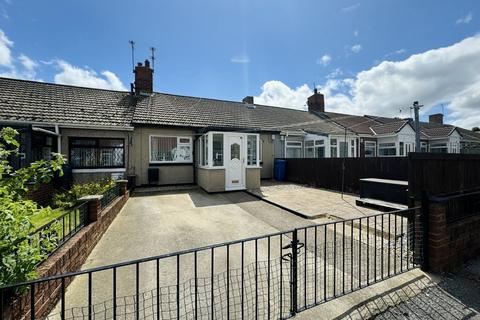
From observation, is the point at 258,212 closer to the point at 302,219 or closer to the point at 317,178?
the point at 302,219

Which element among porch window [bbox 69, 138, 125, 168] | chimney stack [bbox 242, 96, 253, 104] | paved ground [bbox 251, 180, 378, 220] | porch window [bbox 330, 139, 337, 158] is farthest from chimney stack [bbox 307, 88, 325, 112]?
porch window [bbox 69, 138, 125, 168]

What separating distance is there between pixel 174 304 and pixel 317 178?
9990 millimetres

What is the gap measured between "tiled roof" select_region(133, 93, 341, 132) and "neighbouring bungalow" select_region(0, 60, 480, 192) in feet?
0.24

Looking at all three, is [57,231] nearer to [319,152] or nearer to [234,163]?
[234,163]

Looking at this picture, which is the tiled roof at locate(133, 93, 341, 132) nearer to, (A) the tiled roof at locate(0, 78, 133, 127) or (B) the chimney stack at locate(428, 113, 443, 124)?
(A) the tiled roof at locate(0, 78, 133, 127)

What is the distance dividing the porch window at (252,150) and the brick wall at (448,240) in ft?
24.2

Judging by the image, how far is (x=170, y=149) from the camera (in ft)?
37.4

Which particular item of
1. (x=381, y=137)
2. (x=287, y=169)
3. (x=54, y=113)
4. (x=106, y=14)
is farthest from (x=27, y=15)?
(x=381, y=137)

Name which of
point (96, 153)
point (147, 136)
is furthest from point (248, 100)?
point (96, 153)

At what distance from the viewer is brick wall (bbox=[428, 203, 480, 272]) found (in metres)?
3.32

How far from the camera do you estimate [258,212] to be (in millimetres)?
6492

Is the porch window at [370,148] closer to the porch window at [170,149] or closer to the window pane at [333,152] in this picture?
the window pane at [333,152]

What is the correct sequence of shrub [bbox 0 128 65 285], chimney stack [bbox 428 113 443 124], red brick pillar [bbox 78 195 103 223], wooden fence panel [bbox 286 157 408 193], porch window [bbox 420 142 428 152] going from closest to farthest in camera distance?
1. shrub [bbox 0 128 65 285]
2. red brick pillar [bbox 78 195 103 223]
3. wooden fence panel [bbox 286 157 408 193]
4. porch window [bbox 420 142 428 152]
5. chimney stack [bbox 428 113 443 124]

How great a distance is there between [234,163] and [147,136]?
4.89 metres
